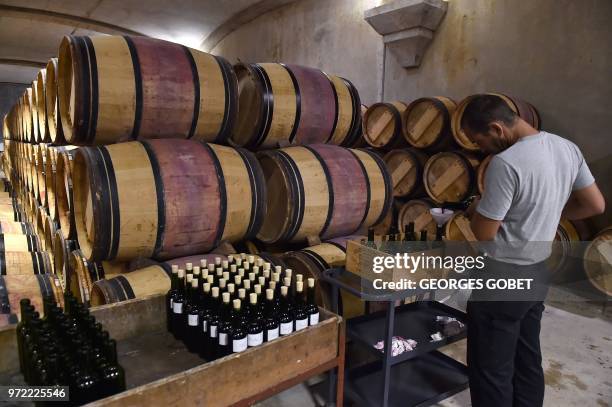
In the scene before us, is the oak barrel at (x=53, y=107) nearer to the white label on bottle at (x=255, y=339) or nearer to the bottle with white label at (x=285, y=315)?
the bottle with white label at (x=285, y=315)

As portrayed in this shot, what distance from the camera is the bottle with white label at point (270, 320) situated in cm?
168

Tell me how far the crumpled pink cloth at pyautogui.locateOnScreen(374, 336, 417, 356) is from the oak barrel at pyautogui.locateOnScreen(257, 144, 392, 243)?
101 centimetres

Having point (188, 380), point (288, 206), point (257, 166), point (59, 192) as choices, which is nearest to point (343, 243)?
point (288, 206)

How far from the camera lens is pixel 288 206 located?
3.06 m

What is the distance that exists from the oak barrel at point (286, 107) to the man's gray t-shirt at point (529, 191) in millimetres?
1796

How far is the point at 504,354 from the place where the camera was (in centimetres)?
202

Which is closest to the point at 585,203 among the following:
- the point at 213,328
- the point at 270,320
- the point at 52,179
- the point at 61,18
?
the point at 270,320

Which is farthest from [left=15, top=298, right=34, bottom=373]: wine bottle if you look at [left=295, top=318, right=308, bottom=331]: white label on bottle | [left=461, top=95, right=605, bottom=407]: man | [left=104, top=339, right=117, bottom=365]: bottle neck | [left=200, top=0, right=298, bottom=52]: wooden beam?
[left=200, top=0, right=298, bottom=52]: wooden beam

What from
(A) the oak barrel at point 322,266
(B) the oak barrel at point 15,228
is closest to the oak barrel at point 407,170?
(A) the oak barrel at point 322,266

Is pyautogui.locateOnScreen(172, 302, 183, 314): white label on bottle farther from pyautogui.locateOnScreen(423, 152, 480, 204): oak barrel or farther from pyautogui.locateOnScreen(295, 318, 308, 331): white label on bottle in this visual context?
pyautogui.locateOnScreen(423, 152, 480, 204): oak barrel

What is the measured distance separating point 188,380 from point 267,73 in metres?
2.48

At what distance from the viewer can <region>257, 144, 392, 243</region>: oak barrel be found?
3090 mm

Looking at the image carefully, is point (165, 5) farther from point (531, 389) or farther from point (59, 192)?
point (531, 389)

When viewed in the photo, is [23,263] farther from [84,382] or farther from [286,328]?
[286,328]
